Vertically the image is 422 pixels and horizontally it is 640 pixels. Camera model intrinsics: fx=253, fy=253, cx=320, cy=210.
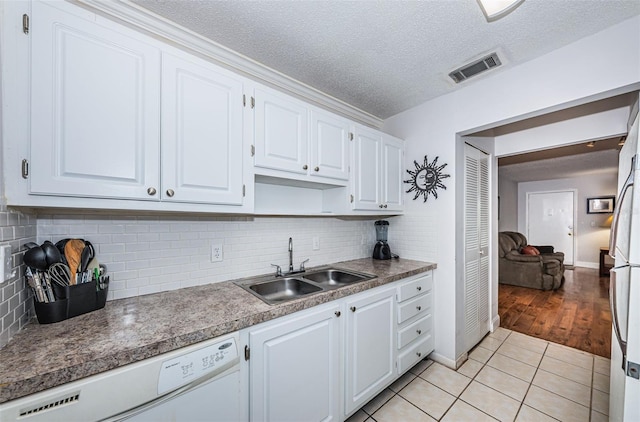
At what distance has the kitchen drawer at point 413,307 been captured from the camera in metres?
2.04

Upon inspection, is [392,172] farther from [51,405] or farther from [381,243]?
[51,405]

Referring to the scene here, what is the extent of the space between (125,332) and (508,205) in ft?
28.2

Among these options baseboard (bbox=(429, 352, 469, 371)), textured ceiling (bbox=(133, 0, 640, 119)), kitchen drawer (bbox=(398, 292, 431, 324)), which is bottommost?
baseboard (bbox=(429, 352, 469, 371))

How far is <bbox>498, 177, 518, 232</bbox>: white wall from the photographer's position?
6.82 metres

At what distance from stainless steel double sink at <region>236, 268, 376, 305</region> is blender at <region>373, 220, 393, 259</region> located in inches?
25.4

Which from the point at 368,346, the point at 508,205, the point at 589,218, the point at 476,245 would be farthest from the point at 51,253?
the point at 589,218

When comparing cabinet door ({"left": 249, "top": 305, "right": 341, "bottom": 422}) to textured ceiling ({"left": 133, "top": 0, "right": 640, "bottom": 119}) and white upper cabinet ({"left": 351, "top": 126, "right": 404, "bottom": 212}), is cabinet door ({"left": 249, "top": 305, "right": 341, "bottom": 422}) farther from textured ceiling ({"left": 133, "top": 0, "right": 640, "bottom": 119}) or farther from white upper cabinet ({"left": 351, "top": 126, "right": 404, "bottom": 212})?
textured ceiling ({"left": 133, "top": 0, "right": 640, "bottom": 119})

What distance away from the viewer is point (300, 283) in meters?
1.94

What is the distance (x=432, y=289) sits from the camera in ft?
7.86

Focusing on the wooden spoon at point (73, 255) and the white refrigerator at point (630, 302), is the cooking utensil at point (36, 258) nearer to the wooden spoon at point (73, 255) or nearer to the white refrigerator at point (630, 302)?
the wooden spoon at point (73, 255)

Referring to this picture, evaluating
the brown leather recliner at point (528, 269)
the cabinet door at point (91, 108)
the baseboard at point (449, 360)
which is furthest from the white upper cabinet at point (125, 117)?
the brown leather recliner at point (528, 269)

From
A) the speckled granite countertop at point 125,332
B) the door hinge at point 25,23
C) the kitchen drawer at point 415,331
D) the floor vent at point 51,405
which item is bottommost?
the kitchen drawer at point 415,331

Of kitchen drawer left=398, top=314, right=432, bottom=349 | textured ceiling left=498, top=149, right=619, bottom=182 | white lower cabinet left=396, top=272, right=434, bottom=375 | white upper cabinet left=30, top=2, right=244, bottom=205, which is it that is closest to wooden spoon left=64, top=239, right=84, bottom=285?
white upper cabinet left=30, top=2, right=244, bottom=205

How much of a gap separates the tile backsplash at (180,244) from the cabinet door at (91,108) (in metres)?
0.38
